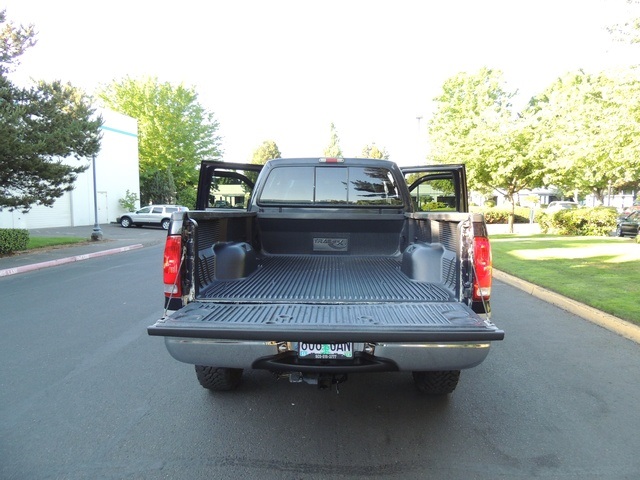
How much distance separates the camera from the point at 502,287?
30.0 ft

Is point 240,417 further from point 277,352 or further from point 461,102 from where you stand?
point 461,102

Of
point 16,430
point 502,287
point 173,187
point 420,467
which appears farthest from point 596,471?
point 173,187

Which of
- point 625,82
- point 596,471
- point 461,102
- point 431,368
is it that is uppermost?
point 461,102

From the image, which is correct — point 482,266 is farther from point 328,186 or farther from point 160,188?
point 160,188

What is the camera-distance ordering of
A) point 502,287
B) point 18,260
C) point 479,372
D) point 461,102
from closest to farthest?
point 479,372 < point 502,287 < point 18,260 < point 461,102

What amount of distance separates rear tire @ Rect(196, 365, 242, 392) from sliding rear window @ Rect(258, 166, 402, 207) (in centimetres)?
216

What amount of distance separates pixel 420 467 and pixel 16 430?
2908 mm

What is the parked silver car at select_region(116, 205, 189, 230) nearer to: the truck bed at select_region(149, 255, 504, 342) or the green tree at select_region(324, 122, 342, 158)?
the truck bed at select_region(149, 255, 504, 342)

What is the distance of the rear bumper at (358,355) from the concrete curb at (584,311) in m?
4.15

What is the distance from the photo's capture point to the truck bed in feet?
8.80

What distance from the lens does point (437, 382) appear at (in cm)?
362

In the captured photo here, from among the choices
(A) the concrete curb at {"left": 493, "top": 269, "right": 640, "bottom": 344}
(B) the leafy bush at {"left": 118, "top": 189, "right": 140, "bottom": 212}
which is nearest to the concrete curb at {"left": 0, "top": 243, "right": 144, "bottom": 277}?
(A) the concrete curb at {"left": 493, "top": 269, "right": 640, "bottom": 344}

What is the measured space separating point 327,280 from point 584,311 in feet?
15.8

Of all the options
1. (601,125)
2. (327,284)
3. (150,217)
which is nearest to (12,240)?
(327,284)
